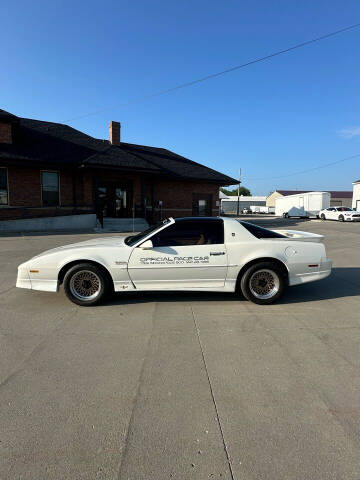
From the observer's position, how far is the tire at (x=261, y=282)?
4.29m

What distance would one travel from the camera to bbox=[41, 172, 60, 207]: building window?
1738 centimetres

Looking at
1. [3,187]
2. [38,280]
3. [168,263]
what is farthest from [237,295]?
[3,187]

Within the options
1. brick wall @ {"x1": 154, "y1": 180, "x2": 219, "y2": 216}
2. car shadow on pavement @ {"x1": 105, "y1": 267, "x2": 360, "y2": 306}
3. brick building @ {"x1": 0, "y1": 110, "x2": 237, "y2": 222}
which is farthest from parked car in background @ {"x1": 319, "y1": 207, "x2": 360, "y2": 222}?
car shadow on pavement @ {"x1": 105, "y1": 267, "x2": 360, "y2": 306}

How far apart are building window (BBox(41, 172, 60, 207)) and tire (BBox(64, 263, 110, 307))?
595 inches

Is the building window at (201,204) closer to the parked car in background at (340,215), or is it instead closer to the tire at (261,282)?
the parked car in background at (340,215)

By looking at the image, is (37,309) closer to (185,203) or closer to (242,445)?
(242,445)

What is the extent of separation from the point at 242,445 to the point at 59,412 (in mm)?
1363

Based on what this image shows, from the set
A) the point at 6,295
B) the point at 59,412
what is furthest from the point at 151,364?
the point at 6,295

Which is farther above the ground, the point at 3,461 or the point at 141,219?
the point at 141,219

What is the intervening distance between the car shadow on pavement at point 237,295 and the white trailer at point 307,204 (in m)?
30.7

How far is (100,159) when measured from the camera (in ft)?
55.9

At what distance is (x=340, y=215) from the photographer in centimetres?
2822

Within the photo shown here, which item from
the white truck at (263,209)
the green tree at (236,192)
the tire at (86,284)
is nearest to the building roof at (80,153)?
the tire at (86,284)

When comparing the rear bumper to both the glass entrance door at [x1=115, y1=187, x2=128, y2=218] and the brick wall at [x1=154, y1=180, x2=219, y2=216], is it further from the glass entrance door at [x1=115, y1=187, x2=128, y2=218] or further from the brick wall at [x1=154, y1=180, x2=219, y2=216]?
the brick wall at [x1=154, y1=180, x2=219, y2=216]
